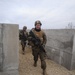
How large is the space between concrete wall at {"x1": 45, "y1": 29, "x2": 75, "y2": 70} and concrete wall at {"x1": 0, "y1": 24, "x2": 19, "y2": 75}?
233 centimetres

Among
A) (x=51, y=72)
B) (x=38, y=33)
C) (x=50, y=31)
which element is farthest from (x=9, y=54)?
(x=50, y=31)

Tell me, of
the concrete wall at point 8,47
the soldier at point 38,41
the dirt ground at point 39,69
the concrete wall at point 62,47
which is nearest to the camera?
the concrete wall at point 8,47

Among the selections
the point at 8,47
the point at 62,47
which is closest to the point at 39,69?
the point at 62,47

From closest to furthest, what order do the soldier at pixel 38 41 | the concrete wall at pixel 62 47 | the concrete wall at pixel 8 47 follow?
the concrete wall at pixel 8 47 < the soldier at pixel 38 41 < the concrete wall at pixel 62 47

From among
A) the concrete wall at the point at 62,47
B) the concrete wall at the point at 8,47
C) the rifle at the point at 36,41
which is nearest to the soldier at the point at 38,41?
the rifle at the point at 36,41

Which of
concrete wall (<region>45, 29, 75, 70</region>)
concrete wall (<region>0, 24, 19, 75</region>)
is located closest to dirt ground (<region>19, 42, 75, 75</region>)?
concrete wall (<region>45, 29, 75, 70</region>)

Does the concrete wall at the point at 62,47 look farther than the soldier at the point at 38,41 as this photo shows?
Yes

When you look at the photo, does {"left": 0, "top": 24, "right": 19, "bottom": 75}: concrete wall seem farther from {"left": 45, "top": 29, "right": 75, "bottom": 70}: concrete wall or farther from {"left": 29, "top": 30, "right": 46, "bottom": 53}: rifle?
{"left": 45, "top": 29, "right": 75, "bottom": 70}: concrete wall

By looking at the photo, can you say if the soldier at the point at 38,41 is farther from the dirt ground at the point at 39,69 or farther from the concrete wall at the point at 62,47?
the concrete wall at the point at 62,47

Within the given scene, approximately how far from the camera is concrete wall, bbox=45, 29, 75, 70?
242 inches

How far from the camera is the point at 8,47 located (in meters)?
4.56

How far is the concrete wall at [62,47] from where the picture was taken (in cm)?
614

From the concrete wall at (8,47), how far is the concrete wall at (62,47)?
2325 millimetres

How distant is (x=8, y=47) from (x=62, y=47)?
2783 millimetres
